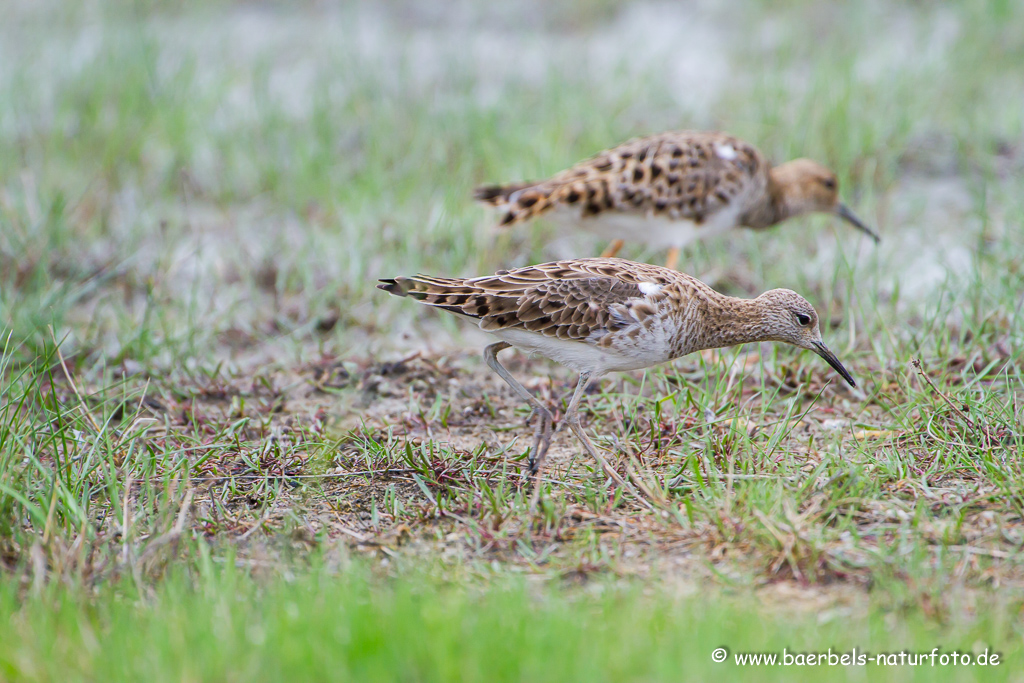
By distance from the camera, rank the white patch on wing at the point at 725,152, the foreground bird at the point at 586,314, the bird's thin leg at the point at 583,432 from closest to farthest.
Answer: the bird's thin leg at the point at 583,432 < the foreground bird at the point at 586,314 < the white patch on wing at the point at 725,152

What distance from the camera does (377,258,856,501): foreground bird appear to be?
179 inches

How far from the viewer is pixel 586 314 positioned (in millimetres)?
4547

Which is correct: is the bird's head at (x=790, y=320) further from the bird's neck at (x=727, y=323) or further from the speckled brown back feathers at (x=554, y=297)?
the speckled brown back feathers at (x=554, y=297)

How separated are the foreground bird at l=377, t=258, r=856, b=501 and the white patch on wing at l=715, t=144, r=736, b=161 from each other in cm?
204

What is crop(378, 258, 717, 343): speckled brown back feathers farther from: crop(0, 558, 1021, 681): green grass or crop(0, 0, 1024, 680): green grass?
crop(0, 558, 1021, 681): green grass

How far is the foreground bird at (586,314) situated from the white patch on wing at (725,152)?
6.68 feet

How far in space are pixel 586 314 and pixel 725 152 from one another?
101 inches

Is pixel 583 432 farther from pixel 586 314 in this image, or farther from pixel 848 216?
pixel 848 216

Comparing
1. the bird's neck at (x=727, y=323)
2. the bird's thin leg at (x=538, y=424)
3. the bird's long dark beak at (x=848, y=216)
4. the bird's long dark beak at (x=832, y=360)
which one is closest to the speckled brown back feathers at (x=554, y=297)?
the bird's neck at (x=727, y=323)

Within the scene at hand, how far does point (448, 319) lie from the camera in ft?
21.0

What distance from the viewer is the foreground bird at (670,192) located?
6207 millimetres

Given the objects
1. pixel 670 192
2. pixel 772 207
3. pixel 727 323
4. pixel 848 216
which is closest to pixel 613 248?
pixel 670 192

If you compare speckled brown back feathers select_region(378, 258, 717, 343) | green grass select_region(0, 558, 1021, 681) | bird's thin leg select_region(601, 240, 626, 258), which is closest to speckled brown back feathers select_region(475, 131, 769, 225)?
bird's thin leg select_region(601, 240, 626, 258)

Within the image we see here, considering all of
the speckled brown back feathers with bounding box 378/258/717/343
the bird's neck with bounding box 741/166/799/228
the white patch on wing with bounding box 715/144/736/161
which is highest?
the white patch on wing with bounding box 715/144/736/161
